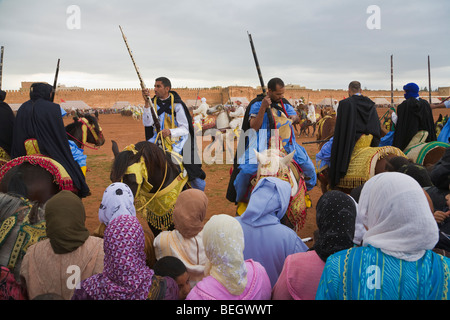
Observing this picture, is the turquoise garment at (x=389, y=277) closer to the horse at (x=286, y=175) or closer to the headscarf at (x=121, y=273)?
the headscarf at (x=121, y=273)

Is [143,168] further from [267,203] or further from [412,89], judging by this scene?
[412,89]

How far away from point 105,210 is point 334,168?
3.73 m

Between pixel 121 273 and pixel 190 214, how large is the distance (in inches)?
39.5

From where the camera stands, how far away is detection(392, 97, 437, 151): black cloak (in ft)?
20.5

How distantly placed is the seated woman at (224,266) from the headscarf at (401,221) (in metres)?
0.76

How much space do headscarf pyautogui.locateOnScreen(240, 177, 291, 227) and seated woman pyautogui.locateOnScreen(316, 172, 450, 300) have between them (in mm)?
1164

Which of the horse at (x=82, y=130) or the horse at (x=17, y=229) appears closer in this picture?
the horse at (x=17, y=229)

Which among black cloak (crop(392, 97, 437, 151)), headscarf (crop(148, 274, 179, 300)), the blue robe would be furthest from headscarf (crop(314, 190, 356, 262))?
black cloak (crop(392, 97, 437, 151))

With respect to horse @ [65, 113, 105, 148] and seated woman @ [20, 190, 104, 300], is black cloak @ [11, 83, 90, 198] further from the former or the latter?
seated woman @ [20, 190, 104, 300]

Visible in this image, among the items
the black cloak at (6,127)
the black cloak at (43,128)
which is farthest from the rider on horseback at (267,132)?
the black cloak at (6,127)

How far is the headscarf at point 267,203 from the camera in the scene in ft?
9.84

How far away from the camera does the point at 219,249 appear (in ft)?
7.14
